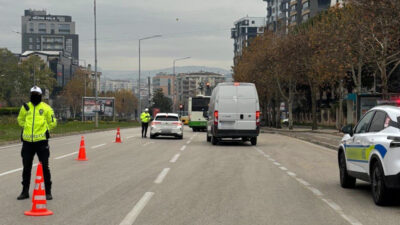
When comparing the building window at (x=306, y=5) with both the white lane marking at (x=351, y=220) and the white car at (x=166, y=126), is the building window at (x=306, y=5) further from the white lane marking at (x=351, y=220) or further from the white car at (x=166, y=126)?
the white lane marking at (x=351, y=220)

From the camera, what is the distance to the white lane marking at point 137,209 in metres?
7.91

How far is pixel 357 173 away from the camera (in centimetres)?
1085

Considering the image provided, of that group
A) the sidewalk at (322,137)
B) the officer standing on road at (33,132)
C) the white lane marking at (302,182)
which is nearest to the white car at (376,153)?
the white lane marking at (302,182)

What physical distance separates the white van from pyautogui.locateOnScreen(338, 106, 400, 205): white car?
1499 centimetres

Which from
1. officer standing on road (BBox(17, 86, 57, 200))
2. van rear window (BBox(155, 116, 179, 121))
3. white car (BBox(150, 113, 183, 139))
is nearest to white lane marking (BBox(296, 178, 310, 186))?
officer standing on road (BBox(17, 86, 57, 200))

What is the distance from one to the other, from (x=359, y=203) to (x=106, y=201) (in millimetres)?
4008

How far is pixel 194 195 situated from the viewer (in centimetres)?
1052

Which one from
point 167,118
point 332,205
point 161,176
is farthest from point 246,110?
point 332,205

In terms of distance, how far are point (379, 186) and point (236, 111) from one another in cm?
1751

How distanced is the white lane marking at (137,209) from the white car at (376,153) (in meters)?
3.60

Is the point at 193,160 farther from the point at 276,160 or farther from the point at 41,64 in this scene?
the point at 41,64

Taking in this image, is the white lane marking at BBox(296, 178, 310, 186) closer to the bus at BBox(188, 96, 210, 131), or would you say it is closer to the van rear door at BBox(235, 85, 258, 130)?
the van rear door at BBox(235, 85, 258, 130)

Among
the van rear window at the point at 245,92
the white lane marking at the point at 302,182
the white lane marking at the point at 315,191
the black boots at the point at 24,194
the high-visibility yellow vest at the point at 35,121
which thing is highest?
the van rear window at the point at 245,92

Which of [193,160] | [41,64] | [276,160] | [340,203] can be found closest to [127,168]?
[193,160]
